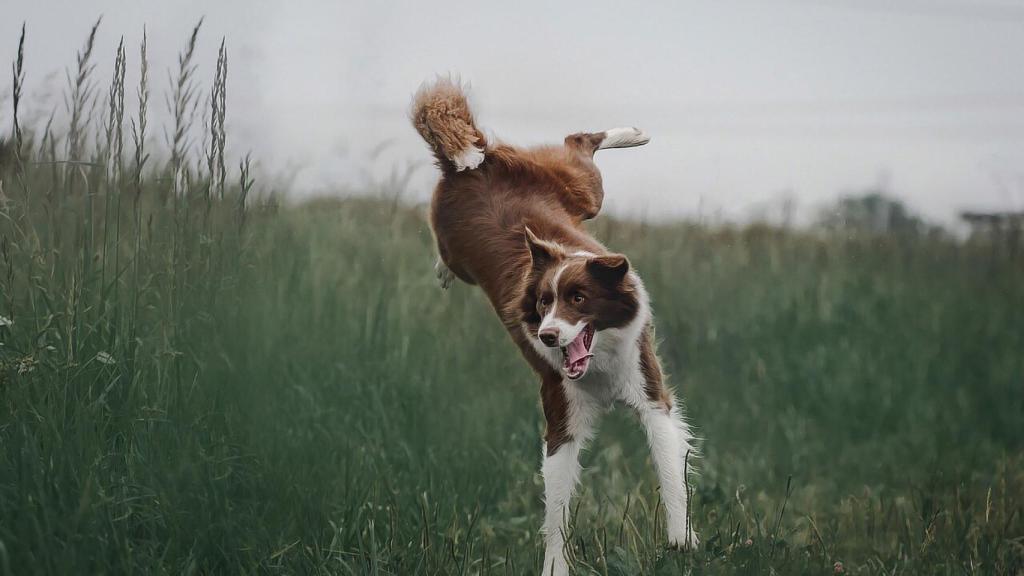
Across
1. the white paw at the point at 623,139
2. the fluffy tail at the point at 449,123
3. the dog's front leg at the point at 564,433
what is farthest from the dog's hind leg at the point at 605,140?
the dog's front leg at the point at 564,433

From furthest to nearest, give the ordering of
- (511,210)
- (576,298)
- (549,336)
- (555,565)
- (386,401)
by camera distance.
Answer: (386,401), (511,210), (555,565), (576,298), (549,336)

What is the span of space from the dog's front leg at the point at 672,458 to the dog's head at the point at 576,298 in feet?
1.73

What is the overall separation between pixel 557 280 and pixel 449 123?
129 cm

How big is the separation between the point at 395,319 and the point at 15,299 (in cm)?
271

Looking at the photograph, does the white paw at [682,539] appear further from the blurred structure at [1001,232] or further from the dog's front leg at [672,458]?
the blurred structure at [1001,232]

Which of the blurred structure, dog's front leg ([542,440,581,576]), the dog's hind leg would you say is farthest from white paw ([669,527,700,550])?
the blurred structure

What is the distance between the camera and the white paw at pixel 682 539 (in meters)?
3.61

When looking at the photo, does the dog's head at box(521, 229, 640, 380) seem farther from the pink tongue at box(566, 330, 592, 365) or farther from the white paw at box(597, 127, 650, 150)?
the white paw at box(597, 127, 650, 150)

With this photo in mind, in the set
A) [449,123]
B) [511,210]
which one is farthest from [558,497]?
[449,123]

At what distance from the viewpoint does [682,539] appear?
11.9 ft

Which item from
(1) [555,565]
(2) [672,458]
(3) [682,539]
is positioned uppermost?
(2) [672,458]

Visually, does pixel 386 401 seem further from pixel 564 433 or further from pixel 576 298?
pixel 576 298

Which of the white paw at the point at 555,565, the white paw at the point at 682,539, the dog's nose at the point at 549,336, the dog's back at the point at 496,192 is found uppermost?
the dog's back at the point at 496,192

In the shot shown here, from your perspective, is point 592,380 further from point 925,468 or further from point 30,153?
point 925,468
